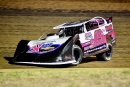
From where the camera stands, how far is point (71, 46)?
40.0 ft

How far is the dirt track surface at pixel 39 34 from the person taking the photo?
1323cm

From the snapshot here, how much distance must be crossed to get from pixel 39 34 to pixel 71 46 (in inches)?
292

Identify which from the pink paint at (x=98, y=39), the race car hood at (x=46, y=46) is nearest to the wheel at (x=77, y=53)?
the race car hood at (x=46, y=46)

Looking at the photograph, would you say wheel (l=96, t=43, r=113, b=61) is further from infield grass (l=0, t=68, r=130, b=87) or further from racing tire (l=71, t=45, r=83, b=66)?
infield grass (l=0, t=68, r=130, b=87)

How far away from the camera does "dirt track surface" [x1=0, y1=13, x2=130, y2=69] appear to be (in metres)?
13.2

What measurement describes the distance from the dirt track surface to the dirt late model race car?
0.37 meters

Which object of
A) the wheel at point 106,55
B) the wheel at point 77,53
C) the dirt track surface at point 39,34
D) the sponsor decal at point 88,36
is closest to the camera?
the wheel at point 77,53

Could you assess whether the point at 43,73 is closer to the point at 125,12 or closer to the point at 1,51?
the point at 1,51

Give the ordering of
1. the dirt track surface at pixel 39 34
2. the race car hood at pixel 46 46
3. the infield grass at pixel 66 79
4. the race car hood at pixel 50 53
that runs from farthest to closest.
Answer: the dirt track surface at pixel 39 34 → the race car hood at pixel 46 46 → the race car hood at pixel 50 53 → the infield grass at pixel 66 79

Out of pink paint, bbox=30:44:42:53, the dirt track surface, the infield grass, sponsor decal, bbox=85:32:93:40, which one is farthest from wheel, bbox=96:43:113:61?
the infield grass

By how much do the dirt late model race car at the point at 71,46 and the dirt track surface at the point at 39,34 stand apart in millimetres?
368

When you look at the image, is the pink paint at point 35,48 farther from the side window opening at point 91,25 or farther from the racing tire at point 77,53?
the side window opening at point 91,25

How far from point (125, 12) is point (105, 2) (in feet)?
11.5

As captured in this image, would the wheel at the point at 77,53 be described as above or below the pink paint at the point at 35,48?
below
